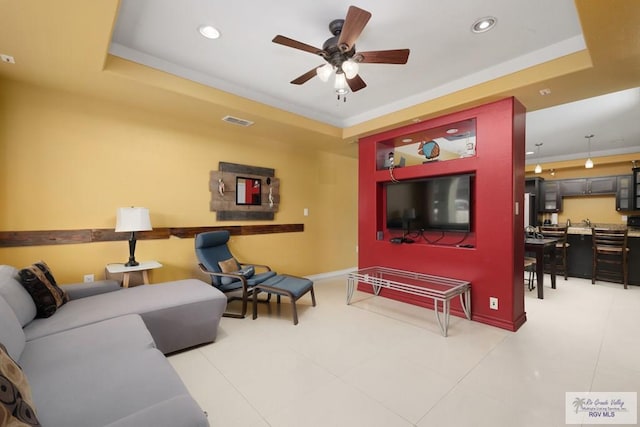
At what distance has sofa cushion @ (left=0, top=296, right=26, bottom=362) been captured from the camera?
1.35 m

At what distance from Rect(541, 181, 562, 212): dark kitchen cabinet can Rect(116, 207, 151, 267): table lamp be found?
8.77 metres

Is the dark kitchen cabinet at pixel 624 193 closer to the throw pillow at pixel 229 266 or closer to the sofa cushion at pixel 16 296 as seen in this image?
the throw pillow at pixel 229 266

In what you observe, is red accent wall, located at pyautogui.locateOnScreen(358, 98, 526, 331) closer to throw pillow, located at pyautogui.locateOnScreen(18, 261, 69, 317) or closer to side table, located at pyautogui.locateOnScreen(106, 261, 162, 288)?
side table, located at pyautogui.locateOnScreen(106, 261, 162, 288)

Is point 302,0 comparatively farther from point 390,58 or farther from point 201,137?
point 201,137

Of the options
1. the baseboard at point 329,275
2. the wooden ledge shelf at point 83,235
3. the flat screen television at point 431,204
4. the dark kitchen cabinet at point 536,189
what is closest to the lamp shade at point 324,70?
the flat screen television at point 431,204

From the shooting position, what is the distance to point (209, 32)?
2.29m

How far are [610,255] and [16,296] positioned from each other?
24.9ft

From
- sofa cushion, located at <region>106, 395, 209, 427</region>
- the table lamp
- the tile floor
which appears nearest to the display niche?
the tile floor

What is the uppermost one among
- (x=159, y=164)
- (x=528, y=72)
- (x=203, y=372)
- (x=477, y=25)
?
(x=477, y=25)

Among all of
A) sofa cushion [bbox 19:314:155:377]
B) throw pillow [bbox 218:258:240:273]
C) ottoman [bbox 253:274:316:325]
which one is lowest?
ottoman [bbox 253:274:316:325]

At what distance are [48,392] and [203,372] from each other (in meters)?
1.03

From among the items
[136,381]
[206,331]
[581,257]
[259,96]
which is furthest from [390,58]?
[581,257]

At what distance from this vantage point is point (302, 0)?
1.96 metres

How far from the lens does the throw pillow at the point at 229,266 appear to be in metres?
3.35
